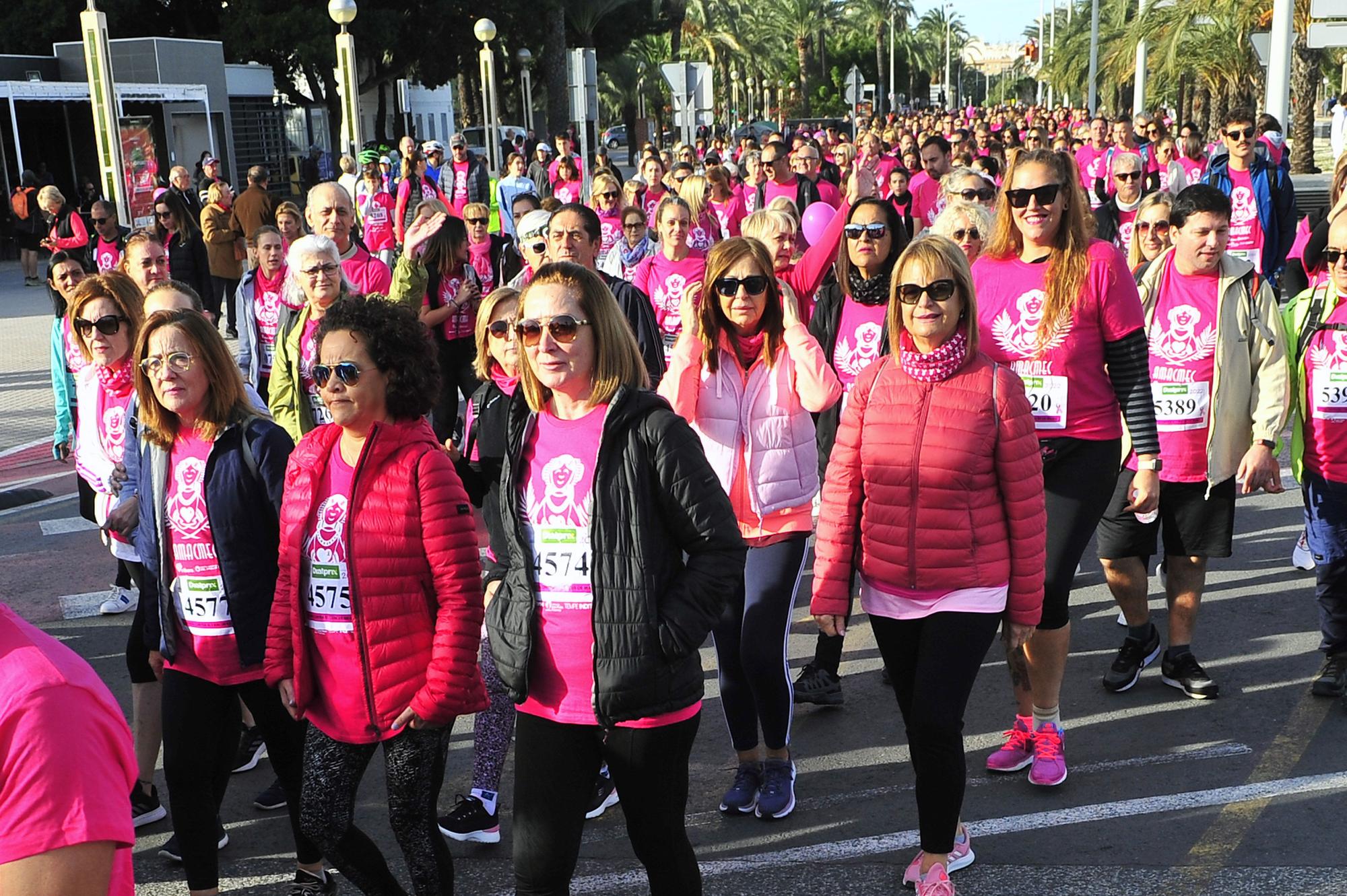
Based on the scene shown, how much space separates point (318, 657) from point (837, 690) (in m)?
2.54

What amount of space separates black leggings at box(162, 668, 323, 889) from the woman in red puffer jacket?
158 centimetres

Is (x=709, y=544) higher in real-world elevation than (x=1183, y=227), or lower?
lower

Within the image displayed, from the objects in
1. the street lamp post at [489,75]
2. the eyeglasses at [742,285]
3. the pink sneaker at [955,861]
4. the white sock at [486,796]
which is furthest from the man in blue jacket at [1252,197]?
the street lamp post at [489,75]

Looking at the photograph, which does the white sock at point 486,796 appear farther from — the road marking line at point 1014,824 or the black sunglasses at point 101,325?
the black sunglasses at point 101,325

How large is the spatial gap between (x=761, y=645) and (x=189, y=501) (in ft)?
5.86

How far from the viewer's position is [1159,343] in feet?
17.8

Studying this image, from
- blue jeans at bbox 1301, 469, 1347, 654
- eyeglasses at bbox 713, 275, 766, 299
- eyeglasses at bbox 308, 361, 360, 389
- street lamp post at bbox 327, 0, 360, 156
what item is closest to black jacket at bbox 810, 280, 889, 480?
eyeglasses at bbox 713, 275, 766, 299

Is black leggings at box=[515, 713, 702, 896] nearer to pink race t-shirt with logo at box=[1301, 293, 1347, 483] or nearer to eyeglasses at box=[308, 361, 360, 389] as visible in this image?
eyeglasses at box=[308, 361, 360, 389]

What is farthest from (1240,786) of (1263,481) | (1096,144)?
(1096,144)

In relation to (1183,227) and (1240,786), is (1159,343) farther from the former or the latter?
(1240,786)

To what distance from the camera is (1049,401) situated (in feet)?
15.1

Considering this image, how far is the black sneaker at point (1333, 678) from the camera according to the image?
5.30m

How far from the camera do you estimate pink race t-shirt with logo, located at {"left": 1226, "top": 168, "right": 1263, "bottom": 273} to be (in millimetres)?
10820

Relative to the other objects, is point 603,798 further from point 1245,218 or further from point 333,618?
point 1245,218
